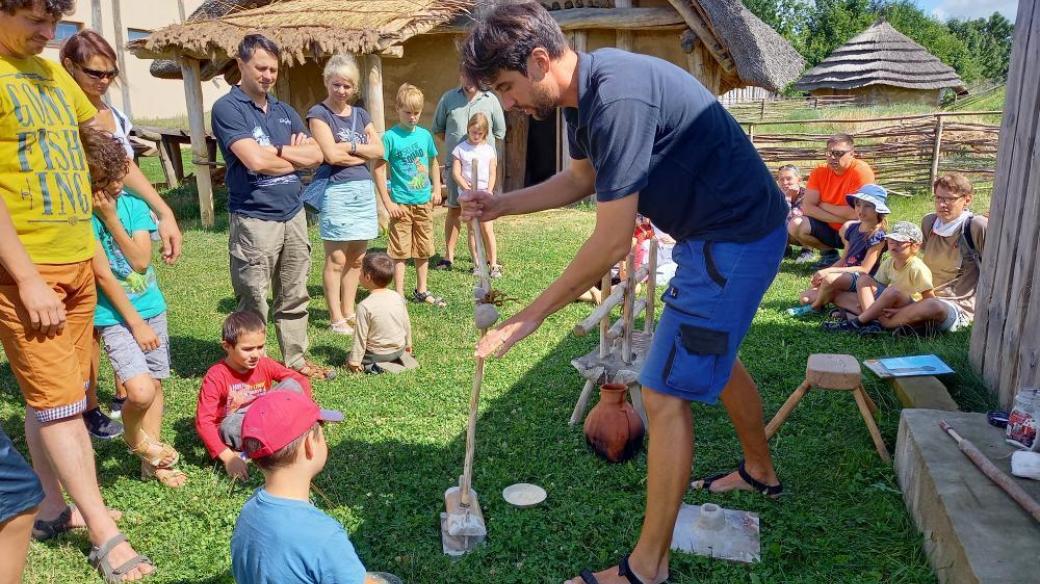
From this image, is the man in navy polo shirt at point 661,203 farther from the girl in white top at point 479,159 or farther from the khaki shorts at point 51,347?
the girl in white top at point 479,159

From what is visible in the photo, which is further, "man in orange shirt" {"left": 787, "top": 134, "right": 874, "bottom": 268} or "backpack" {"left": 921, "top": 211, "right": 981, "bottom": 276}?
"man in orange shirt" {"left": 787, "top": 134, "right": 874, "bottom": 268}

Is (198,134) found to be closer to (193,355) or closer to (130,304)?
(193,355)

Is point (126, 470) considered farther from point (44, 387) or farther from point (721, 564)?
point (721, 564)

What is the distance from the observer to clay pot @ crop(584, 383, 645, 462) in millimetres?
3656

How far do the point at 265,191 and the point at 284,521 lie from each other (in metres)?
2.93

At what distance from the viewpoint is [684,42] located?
33.3ft

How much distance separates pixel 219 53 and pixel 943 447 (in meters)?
9.37

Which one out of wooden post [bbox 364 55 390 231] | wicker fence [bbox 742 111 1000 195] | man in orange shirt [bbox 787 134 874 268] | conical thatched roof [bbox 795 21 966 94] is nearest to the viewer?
man in orange shirt [bbox 787 134 874 268]

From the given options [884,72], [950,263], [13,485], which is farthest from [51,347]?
[884,72]

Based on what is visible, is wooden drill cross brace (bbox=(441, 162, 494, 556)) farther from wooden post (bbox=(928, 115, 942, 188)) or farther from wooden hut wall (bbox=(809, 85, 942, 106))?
wooden hut wall (bbox=(809, 85, 942, 106))

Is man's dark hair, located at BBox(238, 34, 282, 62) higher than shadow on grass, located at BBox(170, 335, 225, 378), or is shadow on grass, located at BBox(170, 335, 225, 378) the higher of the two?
man's dark hair, located at BBox(238, 34, 282, 62)

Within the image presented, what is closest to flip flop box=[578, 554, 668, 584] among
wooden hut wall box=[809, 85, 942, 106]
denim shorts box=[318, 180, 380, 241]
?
denim shorts box=[318, 180, 380, 241]

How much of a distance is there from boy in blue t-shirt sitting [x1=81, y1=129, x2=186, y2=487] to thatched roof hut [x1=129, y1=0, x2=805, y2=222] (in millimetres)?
5737

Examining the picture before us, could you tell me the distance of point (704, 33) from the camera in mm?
9883
